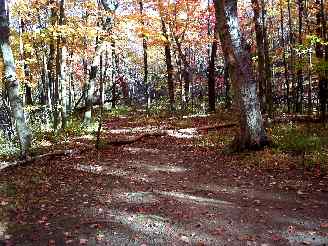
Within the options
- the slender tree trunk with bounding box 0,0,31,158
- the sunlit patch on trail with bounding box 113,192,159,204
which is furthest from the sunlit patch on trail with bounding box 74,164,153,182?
the slender tree trunk with bounding box 0,0,31,158

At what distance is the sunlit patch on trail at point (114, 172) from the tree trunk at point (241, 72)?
3586mm

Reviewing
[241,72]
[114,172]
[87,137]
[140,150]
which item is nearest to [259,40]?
[241,72]

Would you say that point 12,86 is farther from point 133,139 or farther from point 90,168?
point 133,139

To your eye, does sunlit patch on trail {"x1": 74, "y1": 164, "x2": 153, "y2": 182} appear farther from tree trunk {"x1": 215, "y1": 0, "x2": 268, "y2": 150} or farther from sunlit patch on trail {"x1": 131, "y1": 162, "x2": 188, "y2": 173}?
tree trunk {"x1": 215, "y1": 0, "x2": 268, "y2": 150}

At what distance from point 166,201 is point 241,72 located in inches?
216

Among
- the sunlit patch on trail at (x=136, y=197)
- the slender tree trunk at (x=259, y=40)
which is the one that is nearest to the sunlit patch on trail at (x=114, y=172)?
the sunlit patch on trail at (x=136, y=197)

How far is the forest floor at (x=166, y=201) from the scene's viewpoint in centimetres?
741

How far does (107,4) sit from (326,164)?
520 inches

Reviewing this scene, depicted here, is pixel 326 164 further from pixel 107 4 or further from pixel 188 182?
pixel 107 4

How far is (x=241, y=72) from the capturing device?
43.3 ft

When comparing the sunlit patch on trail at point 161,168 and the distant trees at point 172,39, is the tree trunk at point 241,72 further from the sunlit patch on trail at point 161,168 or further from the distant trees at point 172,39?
the sunlit patch on trail at point 161,168

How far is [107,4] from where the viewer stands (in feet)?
66.8

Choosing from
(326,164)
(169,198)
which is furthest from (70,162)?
(326,164)

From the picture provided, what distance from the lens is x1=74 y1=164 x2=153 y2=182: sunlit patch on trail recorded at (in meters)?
11.8
